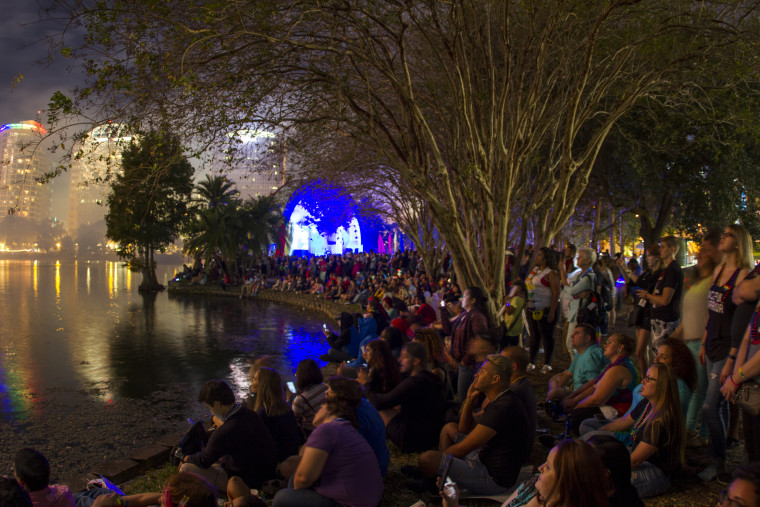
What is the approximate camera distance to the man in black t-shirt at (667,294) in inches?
242

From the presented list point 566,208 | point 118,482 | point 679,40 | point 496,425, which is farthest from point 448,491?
point 679,40

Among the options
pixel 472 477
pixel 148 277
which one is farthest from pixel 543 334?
pixel 148 277

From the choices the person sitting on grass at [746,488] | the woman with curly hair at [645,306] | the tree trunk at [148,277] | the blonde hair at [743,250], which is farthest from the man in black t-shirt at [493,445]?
the tree trunk at [148,277]

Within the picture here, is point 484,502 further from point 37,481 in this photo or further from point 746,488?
point 37,481

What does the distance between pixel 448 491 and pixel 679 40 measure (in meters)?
12.1

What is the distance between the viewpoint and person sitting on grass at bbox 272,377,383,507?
3395mm

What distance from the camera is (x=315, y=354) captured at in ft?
42.6

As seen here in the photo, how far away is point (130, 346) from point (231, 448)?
1182cm

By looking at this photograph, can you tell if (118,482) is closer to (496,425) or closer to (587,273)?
(496,425)

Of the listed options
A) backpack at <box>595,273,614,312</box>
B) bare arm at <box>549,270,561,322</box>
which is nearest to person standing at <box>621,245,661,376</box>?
backpack at <box>595,273,614,312</box>

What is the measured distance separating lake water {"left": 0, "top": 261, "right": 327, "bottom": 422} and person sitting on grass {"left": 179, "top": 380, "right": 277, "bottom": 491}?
564 centimetres

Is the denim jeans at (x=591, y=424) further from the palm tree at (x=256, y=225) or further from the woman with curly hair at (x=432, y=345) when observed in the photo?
the palm tree at (x=256, y=225)

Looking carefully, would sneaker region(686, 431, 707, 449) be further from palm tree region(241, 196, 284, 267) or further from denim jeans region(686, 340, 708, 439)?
palm tree region(241, 196, 284, 267)

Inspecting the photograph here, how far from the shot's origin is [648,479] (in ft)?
12.4
